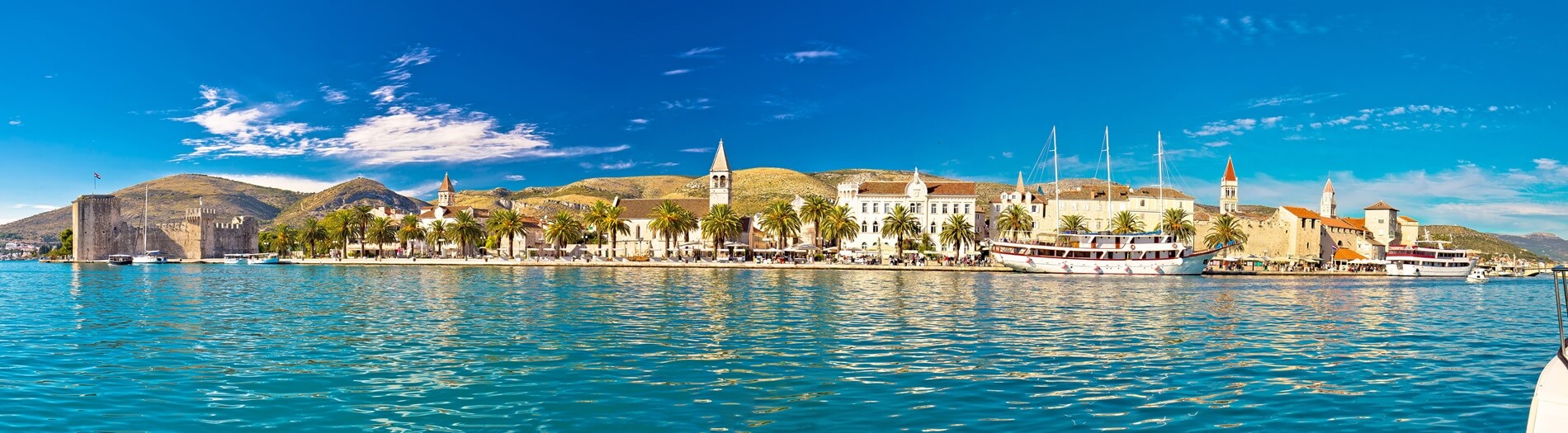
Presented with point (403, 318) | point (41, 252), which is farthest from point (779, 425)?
point (41, 252)

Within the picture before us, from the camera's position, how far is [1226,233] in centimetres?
9425

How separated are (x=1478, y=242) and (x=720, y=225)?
162 m

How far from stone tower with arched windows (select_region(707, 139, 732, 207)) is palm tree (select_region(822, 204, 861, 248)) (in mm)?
24354

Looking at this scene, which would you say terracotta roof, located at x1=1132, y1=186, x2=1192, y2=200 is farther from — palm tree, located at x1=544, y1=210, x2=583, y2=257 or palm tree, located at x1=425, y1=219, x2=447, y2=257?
palm tree, located at x1=425, y1=219, x2=447, y2=257

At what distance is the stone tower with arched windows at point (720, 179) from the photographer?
11706 centimetres

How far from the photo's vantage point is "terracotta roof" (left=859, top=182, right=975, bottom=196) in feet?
334

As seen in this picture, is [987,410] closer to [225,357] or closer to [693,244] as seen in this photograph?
[225,357]

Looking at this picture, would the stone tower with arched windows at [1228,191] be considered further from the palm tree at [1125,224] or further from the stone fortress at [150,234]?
the stone fortress at [150,234]

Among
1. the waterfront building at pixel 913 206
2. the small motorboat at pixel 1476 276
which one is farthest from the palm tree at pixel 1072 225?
the small motorboat at pixel 1476 276

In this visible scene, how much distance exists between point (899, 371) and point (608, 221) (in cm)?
8410

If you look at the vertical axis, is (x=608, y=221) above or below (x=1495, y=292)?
above

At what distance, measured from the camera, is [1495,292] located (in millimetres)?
52625

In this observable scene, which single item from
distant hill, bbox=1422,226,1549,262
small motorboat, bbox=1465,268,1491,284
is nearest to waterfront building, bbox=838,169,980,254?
small motorboat, bbox=1465,268,1491,284

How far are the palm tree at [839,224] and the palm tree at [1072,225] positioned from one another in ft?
76.6
